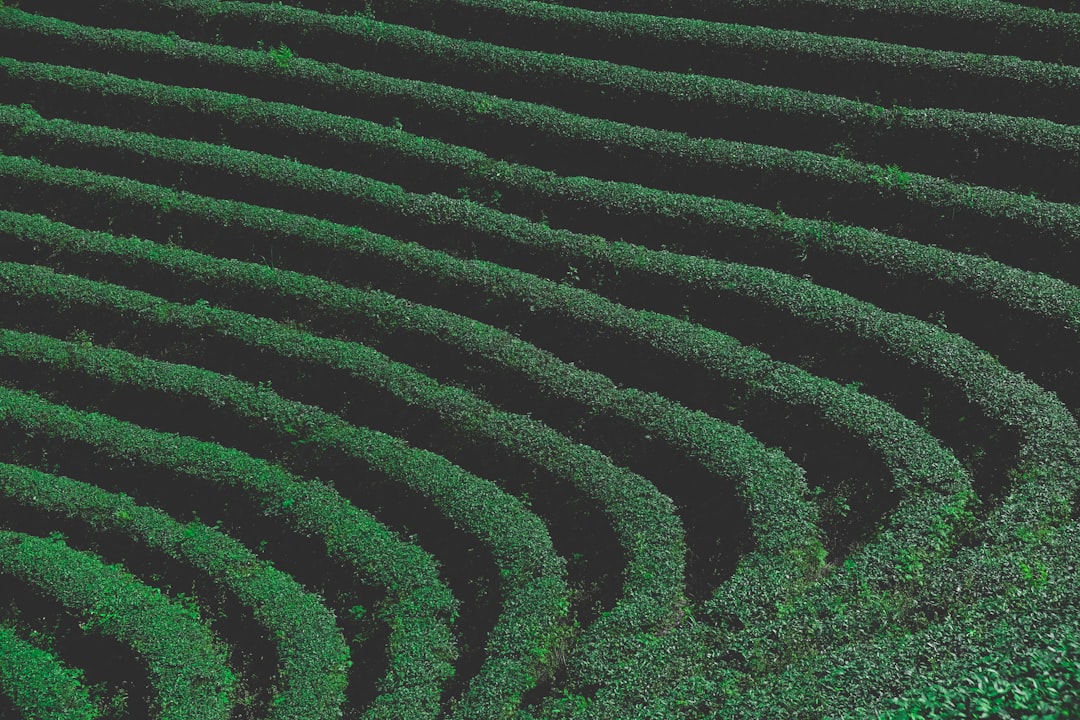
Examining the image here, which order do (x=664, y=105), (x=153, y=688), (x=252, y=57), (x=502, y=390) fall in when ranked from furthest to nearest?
(x=252, y=57)
(x=664, y=105)
(x=502, y=390)
(x=153, y=688)

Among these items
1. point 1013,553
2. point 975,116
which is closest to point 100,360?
point 1013,553

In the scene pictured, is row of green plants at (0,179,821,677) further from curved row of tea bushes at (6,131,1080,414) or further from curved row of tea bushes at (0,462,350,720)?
curved row of tea bushes at (0,462,350,720)

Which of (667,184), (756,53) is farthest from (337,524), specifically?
(756,53)

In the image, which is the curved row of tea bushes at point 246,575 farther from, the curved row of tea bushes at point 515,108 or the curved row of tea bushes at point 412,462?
the curved row of tea bushes at point 515,108

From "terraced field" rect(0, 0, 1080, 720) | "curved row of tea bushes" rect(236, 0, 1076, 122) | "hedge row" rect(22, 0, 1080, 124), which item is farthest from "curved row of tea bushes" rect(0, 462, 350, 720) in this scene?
"curved row of tea bushes" rect(236, 0, 1076, 122)

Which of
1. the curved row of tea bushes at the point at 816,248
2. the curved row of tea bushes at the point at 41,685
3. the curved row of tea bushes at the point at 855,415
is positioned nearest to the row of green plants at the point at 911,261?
the curved row of tea bushes at the point at 816,248

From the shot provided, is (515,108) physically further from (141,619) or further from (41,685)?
(41,685)

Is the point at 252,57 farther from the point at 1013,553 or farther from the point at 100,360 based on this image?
the point at 1013,553
